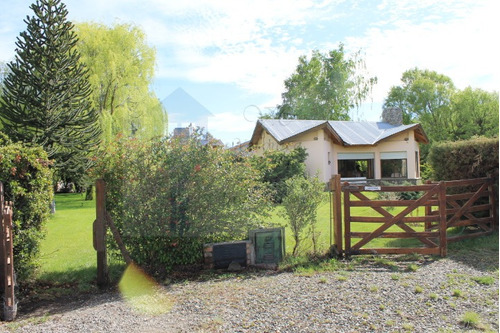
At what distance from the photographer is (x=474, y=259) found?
667 cm

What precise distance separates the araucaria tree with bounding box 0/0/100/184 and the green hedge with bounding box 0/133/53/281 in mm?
10645

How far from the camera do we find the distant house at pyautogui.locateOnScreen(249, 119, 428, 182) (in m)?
24.0

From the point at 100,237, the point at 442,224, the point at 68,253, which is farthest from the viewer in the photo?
the point at 68,253

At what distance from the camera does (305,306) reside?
4566mm

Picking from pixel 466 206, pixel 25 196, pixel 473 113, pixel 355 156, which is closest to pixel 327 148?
pixel 355 156

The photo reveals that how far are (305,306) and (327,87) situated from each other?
142ft

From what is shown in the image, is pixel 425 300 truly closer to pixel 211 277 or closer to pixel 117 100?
pixel 211 277

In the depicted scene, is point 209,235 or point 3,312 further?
point 209,235

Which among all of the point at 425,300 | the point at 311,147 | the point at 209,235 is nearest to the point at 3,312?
the point at 209,235

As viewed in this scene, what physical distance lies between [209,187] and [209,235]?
0.87 m

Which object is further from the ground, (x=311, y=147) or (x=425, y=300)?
(x=311, y=147)

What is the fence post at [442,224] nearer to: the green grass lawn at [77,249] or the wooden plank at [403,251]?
the wooden plank at [403,251]

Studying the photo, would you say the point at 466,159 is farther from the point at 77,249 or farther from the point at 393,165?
the point at 393,165

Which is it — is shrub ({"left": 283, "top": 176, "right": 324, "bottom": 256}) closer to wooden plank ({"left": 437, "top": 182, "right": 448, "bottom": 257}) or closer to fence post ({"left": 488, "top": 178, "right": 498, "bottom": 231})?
wooden plank ({"left": 437, "top": 182, "right": 448, "bottom": 257})
